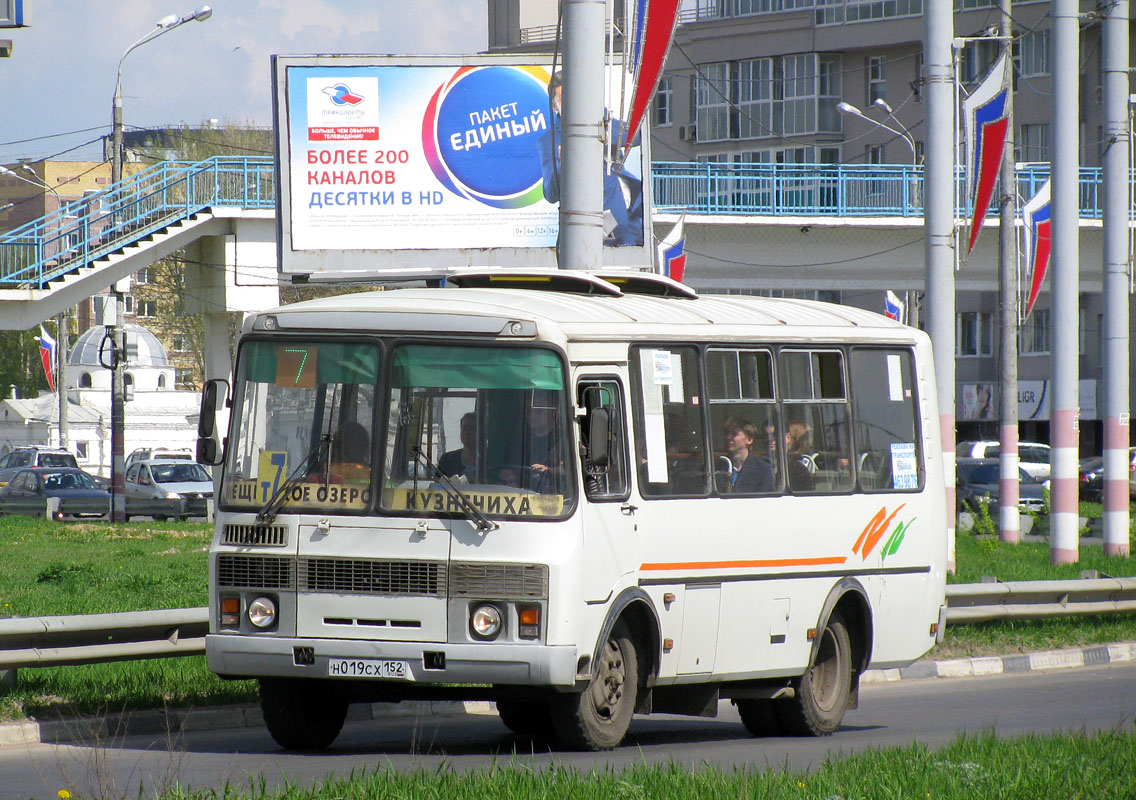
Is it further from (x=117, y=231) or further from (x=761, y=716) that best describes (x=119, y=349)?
(x=761, y=716)

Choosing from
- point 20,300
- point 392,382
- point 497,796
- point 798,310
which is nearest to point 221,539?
point 392,382

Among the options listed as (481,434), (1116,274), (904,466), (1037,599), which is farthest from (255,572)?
(1116,274)

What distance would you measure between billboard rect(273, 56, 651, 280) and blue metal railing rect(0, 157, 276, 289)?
5297 millimetres

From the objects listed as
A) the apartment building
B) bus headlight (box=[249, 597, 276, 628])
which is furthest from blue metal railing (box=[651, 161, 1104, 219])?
the apartment building

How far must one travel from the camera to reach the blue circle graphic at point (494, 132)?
2756 cm

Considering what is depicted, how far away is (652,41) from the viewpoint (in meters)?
13.9

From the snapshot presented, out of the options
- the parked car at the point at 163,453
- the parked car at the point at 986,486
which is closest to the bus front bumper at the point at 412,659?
the parked car at the point at 986,486

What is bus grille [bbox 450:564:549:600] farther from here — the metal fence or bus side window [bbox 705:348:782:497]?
the metal fence

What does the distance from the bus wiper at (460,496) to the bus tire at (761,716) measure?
9.71ft

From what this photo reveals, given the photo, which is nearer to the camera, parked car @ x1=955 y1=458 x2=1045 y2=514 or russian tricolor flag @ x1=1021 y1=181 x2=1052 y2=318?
russian tricolor flag @ x1=1021 y1=181 x2=1052 y2=318

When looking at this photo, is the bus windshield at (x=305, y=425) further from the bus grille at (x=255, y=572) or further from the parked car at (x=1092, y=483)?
the parked car at (x=1092, y=483)

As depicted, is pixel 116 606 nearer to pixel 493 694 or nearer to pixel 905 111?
pixel 493 694

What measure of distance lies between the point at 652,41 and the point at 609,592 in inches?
227

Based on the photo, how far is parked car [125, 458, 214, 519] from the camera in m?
41.5
